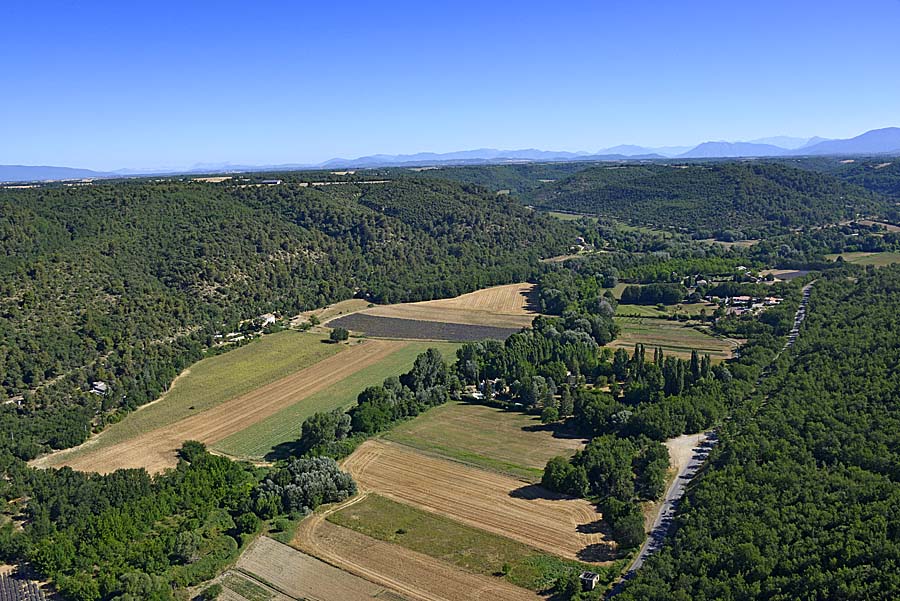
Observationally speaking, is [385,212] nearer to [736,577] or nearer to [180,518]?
[180,518]

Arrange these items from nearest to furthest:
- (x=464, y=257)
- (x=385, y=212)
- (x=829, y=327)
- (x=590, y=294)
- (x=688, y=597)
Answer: (x=688, y=597), (x=829, y=327), (x=590, y=294), (x=464, y=257), (x=385, y=212)

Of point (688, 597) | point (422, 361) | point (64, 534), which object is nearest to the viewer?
point (688, 597)

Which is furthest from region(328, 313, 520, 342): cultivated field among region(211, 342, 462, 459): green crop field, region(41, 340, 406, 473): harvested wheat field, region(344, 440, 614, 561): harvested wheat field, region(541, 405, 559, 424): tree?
region(344, 440, 614, 561): harvested wheat field

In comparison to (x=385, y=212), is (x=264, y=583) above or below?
below

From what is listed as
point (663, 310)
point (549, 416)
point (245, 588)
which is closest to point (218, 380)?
point (549, 416)

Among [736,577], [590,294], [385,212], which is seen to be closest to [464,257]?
[385,212]

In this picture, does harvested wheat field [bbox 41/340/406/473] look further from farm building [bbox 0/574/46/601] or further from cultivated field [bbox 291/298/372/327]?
cultivated field [bbox 291/298/372/327]

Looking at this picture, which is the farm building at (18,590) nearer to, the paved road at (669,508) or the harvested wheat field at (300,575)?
the harvested wheat field at (300,575)

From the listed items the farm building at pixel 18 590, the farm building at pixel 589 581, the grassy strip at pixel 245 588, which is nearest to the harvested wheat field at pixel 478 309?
the farm building at pixel 589 581
